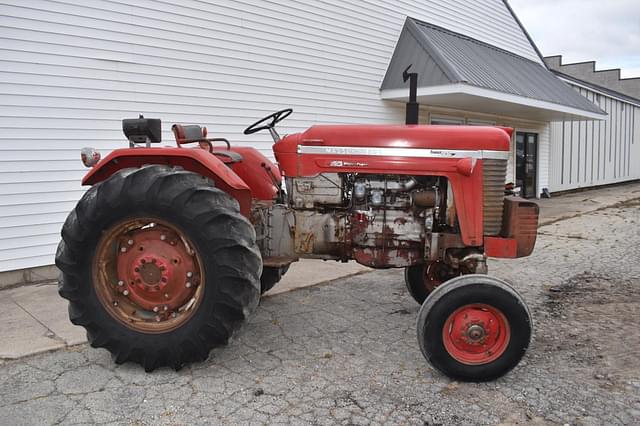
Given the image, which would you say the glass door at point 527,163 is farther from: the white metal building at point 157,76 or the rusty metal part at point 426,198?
the rusty metal part at point 426,198

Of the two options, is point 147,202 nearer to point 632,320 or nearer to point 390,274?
point 390,274

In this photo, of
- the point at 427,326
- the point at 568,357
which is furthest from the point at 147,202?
the point at 568,357

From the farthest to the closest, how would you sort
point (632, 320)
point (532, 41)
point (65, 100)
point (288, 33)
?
point (532, 41), point (288, 33), point (65, 100), point (632, 320)

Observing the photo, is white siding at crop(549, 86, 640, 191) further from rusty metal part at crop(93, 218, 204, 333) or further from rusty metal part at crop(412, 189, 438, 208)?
rusty metal part at crop(93, 218, 204, 333)

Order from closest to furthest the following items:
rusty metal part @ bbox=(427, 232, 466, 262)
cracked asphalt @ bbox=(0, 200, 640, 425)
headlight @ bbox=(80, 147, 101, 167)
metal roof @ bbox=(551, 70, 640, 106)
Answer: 1. cracked asphalt @ bbox=(0, 200, 640, 425)
2. headlight @ bbox=(80, 147, 101, 167)
3. rusty metal part @ bbox=(427, 232, 466, 262)
4. metal roof @ bbox=(551, 70, 640, 106)

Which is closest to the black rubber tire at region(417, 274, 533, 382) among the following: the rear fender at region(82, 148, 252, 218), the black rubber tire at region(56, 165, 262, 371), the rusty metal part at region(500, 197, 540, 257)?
the rusty metal part at region(500, 197, 540, 257)

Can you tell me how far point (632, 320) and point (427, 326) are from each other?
7.29 ft

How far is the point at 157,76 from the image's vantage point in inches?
242

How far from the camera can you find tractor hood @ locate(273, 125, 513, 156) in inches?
130

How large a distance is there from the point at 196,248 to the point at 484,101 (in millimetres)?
8605

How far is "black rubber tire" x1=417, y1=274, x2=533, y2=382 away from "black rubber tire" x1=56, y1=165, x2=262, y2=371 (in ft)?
3.33

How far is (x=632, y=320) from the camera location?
411 cm

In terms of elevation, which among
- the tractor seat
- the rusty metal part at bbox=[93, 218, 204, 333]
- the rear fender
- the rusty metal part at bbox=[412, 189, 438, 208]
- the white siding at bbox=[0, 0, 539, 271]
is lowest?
the rusty metal part at bbox=[93, 218, 204, 333]

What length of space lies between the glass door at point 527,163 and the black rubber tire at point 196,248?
12.5 meters
